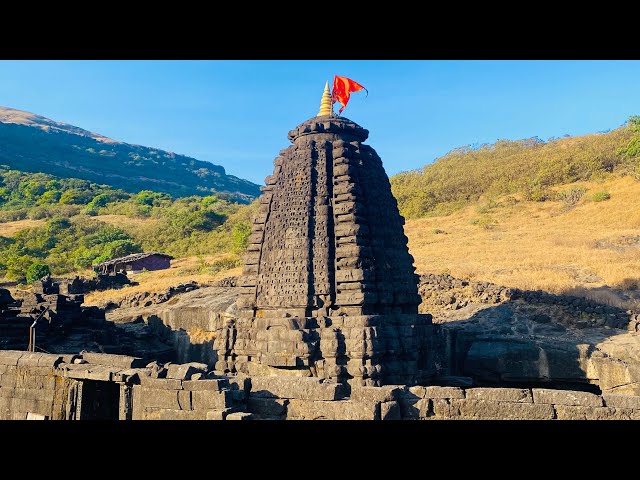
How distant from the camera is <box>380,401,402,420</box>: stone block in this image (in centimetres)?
848

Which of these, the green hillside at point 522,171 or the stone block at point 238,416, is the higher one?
the green hillside at point 522,171

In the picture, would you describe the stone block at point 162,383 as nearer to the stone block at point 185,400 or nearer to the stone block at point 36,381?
the stone block at point 185,400

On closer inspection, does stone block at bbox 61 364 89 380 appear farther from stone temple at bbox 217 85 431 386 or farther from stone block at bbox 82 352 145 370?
stone temple at bbox 217 85 431 386

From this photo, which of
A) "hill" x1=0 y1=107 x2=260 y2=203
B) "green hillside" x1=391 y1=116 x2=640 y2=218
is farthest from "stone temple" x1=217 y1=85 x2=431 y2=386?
"hill" x1=0 y1=107 x2=260 y2=203

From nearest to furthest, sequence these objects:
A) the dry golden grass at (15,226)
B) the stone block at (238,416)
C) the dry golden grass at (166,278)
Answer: the stone block at (238,416) → the dry golden grass at (166,278) → the dry golden grass at (15,226)

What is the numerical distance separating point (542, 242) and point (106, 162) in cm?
11593

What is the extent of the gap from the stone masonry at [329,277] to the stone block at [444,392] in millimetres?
4043

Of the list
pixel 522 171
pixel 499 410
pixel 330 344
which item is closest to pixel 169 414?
pixel 330 344

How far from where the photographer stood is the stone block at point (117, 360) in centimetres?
1049

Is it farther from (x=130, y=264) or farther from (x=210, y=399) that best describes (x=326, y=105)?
(x=130, y=264)

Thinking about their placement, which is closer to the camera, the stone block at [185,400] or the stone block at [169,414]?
the stone block at [169,414]

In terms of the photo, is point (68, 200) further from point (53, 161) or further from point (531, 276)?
point (531, 276)

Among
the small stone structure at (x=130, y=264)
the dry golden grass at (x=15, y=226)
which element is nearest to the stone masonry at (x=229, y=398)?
the small stone structure at (x=130, y=264)
